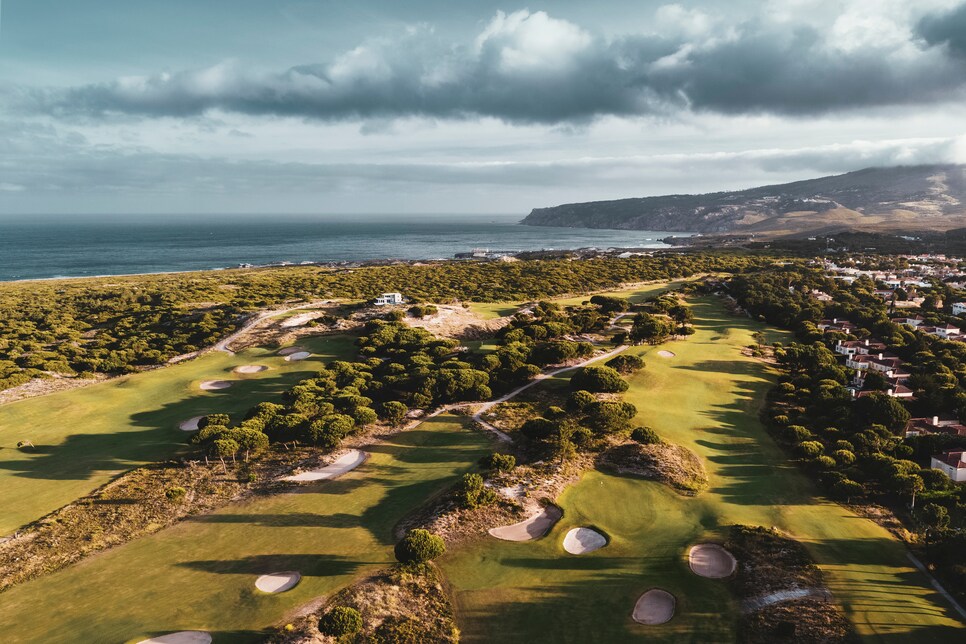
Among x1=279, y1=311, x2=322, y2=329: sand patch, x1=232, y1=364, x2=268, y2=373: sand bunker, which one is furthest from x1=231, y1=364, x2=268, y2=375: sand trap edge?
x1=279, y1=311, x2=322, y2=329: sand patch

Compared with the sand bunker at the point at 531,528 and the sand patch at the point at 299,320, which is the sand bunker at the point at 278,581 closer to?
the sand bunker at the point at 531,528

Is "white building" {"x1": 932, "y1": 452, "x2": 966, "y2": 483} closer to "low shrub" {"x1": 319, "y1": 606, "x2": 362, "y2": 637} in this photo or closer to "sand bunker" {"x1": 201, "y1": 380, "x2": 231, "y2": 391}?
"low shrub" {"x1": 319, "y1": 606, "x2": 362, "y2": 637}

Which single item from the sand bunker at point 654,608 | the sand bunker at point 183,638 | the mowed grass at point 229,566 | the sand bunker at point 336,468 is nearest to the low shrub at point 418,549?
the mowed grass at point 229,566

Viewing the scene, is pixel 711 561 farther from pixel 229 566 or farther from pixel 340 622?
pixel 229 566

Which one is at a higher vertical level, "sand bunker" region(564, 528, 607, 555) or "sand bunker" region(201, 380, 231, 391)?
"sand bunker" region(201, 380, 231, 391)

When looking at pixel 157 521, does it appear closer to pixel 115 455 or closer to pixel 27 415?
pixel 115 455

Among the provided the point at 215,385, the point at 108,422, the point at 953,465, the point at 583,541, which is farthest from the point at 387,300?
the point at 953,465

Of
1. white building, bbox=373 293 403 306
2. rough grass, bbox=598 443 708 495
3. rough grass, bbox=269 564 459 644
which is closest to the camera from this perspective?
rough grass, bbox=269 564 459 644
